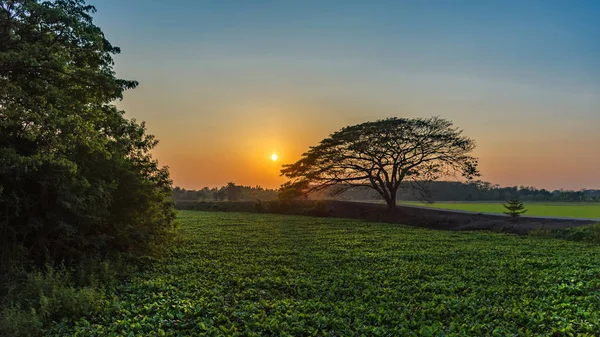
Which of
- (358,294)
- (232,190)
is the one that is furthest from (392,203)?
(232,190)

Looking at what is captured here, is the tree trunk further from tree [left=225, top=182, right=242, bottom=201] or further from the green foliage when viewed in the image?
tree [left=225, top=182, right=242, bottom=201]

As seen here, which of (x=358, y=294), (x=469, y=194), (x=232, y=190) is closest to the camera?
(x=358, y=294)

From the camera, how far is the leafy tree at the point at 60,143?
904 cm

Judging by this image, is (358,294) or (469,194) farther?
(469,194)

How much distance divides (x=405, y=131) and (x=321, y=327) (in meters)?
25.9

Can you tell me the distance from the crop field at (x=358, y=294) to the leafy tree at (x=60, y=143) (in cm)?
238

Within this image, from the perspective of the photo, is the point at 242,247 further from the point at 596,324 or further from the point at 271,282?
the point at 596,324

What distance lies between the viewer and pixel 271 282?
1021 centimetres

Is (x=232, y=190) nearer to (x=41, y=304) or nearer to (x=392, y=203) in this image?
(x=392, y=203)

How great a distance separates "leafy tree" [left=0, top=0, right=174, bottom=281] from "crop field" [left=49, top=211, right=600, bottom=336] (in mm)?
2379

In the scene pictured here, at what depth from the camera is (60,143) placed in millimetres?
9289

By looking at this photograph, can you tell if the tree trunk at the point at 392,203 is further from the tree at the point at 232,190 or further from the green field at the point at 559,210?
the tree at the point at 232,190

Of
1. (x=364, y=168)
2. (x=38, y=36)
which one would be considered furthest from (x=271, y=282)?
(x=364, y=168)

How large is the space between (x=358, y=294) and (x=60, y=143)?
28.0ft
